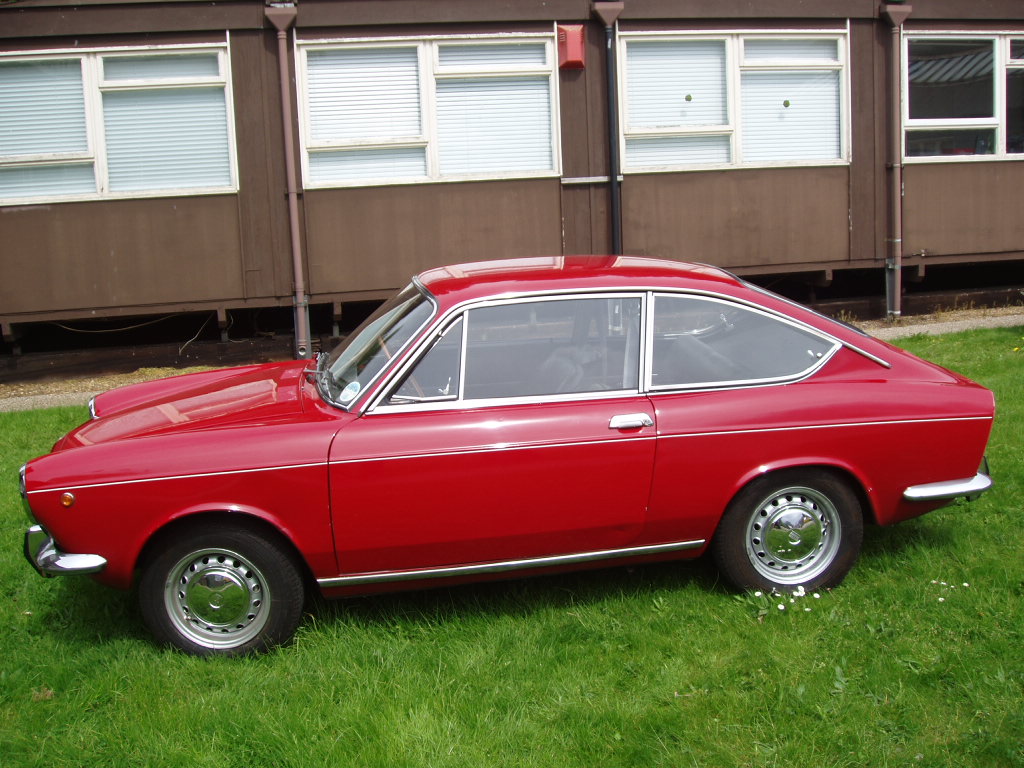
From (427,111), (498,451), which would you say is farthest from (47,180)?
(498,451)

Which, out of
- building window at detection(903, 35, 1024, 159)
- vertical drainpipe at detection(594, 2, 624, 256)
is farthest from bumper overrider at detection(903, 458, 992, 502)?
building window at detection(903, 35, 1024, 159)

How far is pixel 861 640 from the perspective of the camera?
159 inches

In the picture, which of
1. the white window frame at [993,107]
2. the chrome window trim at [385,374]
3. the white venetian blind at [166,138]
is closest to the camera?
the chrome window trim at [385,374]

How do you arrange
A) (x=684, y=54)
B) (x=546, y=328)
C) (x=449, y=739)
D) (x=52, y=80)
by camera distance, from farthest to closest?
(x=684, y=54) → (x=52, y=80) → (x=546, y=328) → (x=449, y=739)

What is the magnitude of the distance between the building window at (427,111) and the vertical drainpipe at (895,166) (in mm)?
3659

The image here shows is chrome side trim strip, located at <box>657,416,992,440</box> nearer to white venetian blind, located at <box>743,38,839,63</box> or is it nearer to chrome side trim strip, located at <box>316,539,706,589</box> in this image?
chrome side trim strip, located at <box>316,539,706,589</box>

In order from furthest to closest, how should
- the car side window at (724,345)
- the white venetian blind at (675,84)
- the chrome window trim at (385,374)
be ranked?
1. the white venetian blind at (675,84)
2. the car side window at (724,345)
3. the chrome window trim at (385,374)

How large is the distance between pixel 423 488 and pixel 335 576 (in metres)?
0.49

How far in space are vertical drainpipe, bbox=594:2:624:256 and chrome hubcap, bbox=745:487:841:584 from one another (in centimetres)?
606

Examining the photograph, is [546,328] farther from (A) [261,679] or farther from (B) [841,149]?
(B) [841,149]

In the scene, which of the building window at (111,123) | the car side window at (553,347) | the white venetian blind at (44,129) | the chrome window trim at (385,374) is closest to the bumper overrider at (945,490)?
the car side window at (553,347)

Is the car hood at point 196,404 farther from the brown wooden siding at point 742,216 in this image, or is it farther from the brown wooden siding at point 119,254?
the brown wooden siding at point 742,216

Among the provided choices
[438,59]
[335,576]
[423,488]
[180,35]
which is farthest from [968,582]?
[180,35]

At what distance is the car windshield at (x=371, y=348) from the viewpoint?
14.1ft
